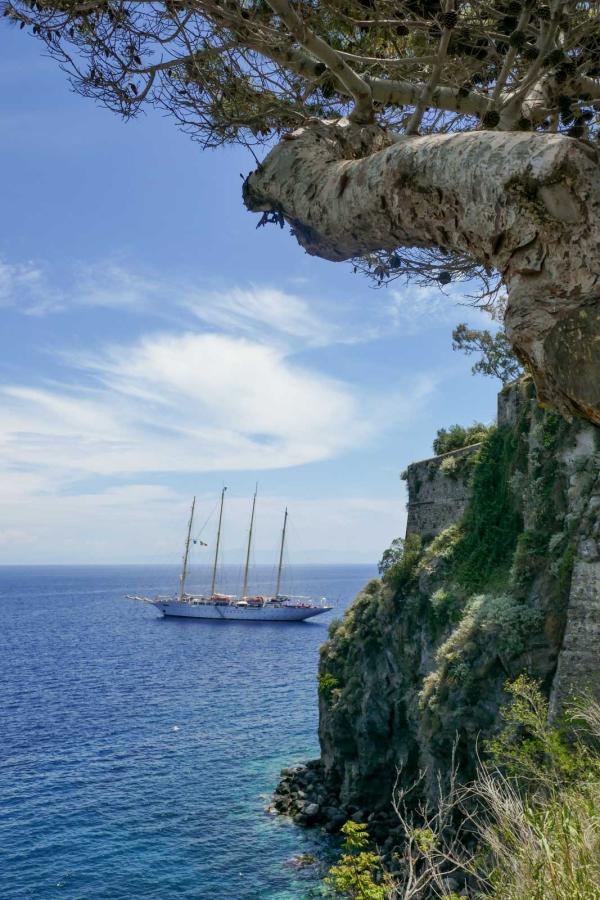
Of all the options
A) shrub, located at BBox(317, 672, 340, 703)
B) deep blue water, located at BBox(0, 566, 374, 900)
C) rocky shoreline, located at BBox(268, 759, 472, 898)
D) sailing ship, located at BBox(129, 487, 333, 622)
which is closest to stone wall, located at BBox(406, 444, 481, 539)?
shrub, located at BBox(317, 672, 340, 703)

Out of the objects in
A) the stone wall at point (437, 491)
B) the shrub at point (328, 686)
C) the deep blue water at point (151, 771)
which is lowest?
the deep blue water at point (151, 771)

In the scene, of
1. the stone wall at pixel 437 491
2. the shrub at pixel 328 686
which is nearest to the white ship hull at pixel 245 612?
the shrub at pixel 328 686

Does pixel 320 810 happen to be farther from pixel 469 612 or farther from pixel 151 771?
pixel 469 612

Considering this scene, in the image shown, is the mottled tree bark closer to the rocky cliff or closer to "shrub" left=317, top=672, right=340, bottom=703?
the rocky cliff

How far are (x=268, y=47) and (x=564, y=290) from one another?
428 centimetres

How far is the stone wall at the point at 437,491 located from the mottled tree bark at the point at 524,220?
24598 mm

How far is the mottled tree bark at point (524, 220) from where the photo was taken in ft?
10.8

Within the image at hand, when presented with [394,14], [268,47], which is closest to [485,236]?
[268,47]

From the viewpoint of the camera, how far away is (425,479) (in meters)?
31.9

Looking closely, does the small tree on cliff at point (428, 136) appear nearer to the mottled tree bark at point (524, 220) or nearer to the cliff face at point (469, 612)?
the mottled tree bark at point (524, 220)

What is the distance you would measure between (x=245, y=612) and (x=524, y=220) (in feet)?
334

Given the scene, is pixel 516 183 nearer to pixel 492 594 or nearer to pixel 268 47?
pixel 268 47

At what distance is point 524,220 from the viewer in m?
3.42

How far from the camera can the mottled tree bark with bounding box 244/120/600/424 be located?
3.30 meters
